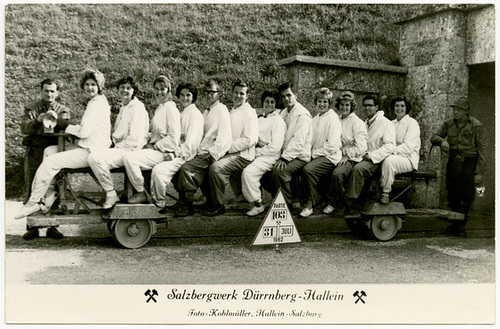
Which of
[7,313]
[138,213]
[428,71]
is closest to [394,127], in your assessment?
[428,71]

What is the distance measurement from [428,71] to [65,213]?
6.31m

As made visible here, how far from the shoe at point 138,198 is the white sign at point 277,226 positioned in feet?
4.32

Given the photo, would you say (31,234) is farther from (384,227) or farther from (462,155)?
(462,155)

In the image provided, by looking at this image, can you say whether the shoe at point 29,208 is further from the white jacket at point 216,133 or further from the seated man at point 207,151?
the white jacket at point 216,133

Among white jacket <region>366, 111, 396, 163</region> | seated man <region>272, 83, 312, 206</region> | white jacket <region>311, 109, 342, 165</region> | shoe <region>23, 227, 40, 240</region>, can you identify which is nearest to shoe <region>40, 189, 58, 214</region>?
shoe <region>23, 227, 40, 240</region>

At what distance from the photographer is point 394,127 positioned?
7.30 m

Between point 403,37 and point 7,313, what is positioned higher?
point 403,37

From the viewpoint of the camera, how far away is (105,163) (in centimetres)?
599

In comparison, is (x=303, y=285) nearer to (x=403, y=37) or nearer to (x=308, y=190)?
(x=308, y=190)

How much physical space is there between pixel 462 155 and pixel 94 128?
16.6 feet

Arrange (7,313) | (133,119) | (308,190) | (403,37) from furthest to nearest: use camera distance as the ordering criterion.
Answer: (403,37) < (308,190) < (133,119) < (7,313)

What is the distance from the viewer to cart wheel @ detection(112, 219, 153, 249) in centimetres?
605

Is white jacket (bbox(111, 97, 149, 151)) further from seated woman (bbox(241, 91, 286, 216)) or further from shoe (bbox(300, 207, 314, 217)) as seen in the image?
shoe (bbox(300, 207, 314, 217))

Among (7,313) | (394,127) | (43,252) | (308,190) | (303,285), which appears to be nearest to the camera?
(7,313)
